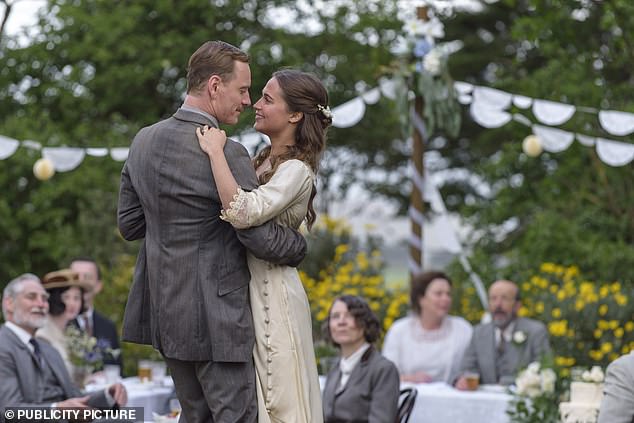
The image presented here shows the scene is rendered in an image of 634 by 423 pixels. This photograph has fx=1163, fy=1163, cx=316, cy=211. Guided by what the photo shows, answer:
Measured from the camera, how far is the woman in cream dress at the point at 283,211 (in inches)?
132

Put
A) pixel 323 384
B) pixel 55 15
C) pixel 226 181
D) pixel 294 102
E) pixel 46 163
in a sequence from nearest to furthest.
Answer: pixel 226 181 → pixel 294 102 → pixel 323 384 → pixel 46 163 → pixel 55 15

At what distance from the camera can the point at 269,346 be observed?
3.45m

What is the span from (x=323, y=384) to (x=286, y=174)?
3144 millimetres

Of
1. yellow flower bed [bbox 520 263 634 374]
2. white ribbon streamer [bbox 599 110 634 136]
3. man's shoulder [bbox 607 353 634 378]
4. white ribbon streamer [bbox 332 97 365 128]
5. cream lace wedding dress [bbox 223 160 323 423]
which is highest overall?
cream lace wedding dress [bbox 223 160 323 423]

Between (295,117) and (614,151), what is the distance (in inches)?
236

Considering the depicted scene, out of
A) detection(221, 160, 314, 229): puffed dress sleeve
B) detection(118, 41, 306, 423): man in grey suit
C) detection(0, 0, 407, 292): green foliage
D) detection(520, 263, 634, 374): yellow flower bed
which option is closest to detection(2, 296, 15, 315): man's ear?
detection(118, 41, 306, 423): man in grey suit

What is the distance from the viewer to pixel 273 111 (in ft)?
11.9

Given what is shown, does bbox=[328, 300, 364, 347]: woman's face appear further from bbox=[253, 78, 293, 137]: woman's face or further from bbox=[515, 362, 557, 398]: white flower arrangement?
bbox=[253, 78, 293, 137]: woman's face

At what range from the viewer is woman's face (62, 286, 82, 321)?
7.04 metres

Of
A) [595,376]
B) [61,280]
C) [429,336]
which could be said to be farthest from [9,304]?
[429,336]

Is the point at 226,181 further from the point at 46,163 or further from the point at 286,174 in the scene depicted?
the point at 46,163

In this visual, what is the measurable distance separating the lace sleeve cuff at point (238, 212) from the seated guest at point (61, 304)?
353 centimetres

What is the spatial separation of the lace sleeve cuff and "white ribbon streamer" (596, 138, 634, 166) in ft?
20.5

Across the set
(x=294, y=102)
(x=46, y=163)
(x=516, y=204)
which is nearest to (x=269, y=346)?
(x=294, y=102)
